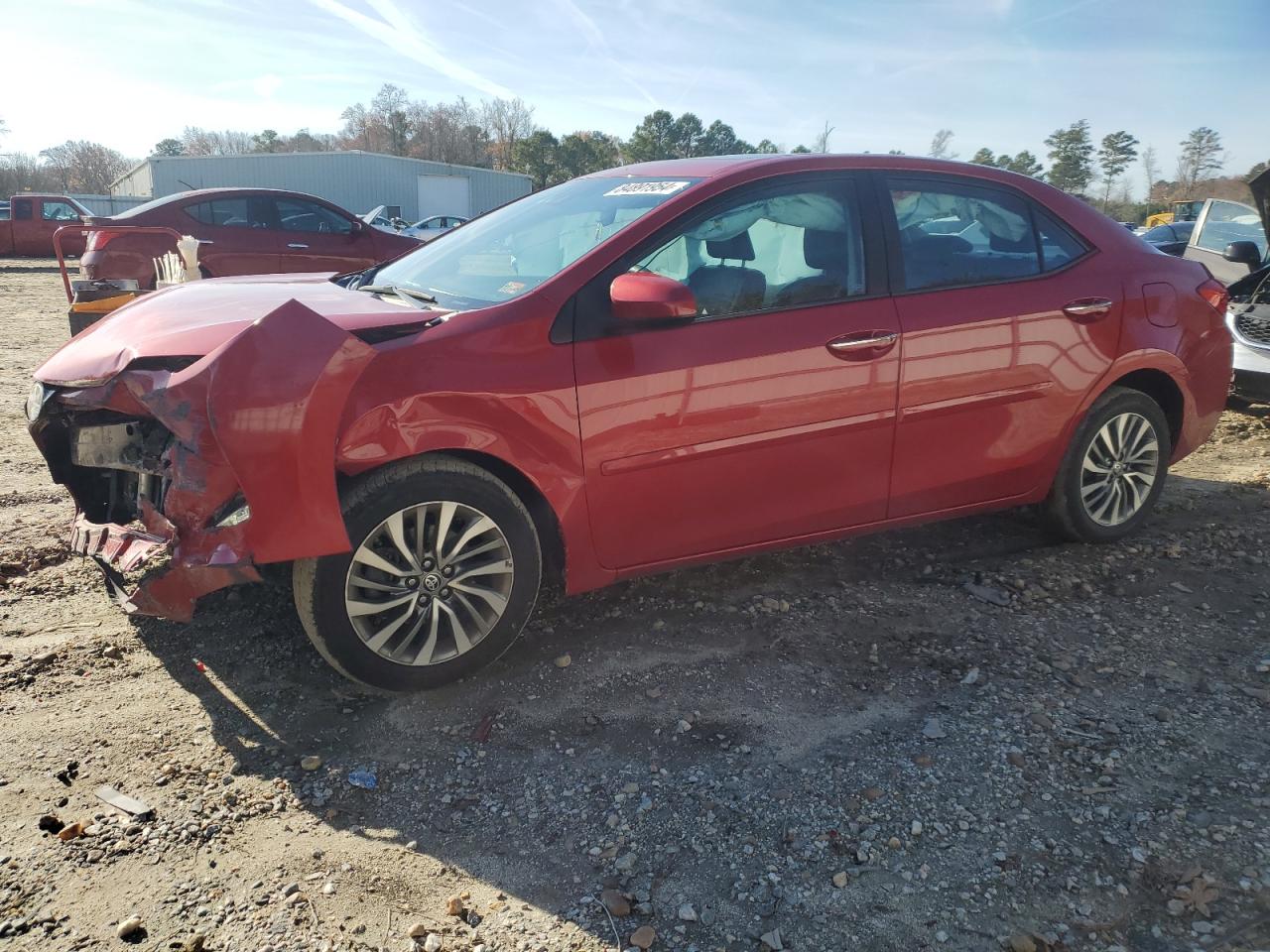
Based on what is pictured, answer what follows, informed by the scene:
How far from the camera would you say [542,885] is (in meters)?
2.39

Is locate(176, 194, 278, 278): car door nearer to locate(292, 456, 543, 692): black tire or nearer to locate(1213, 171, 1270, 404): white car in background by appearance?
locate(292, 456, 543, 692): black tire

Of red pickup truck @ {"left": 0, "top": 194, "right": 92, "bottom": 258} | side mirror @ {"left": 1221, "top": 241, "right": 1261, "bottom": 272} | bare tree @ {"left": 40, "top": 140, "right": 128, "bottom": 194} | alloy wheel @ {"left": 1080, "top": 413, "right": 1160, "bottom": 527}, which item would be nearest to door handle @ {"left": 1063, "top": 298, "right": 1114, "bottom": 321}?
alloy wheel @ {"left": 1080, "top": 413, "right": 1160, "bottom": 527}

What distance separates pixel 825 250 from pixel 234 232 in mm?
9869

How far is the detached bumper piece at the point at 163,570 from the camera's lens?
2832 millimetres

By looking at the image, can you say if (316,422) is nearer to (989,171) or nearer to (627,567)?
(627,567)

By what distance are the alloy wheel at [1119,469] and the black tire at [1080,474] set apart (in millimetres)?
21

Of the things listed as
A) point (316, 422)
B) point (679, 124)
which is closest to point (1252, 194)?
point (316, 422)

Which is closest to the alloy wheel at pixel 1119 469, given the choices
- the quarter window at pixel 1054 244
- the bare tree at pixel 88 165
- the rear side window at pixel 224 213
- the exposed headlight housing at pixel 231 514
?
the quarter window at pixel 1054 244

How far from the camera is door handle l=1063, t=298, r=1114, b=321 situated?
409 centimetres

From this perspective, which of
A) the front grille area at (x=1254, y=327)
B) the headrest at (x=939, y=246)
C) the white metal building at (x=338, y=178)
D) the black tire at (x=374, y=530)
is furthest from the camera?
the white metal building at (x=338, y=178)

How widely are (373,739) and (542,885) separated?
0.87m

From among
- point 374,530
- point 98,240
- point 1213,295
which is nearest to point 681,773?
point 374,530

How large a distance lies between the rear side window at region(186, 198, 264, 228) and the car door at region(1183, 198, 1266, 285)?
417 inches

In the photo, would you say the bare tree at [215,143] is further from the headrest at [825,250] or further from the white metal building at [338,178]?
the headrest at [825,250]
